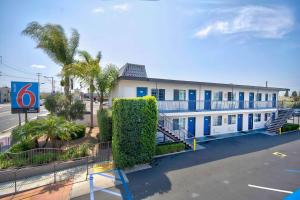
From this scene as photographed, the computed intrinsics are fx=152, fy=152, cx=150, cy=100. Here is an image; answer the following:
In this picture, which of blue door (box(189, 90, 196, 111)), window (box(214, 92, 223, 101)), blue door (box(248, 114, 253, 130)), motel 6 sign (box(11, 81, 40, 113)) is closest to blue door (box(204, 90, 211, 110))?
window (box(214, 92, 223, 101))

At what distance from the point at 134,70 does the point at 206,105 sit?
28.3 feet

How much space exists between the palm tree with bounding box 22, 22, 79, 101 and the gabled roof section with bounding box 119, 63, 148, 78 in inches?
226

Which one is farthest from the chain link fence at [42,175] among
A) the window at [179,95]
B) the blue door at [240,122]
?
the blue door at [240,122]

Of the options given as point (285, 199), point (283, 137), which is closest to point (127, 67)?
point (285, 199)

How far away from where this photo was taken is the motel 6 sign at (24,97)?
12.5 metres

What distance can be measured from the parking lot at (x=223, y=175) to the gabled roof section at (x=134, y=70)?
8.17 metres

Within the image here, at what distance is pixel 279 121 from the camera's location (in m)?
19.6

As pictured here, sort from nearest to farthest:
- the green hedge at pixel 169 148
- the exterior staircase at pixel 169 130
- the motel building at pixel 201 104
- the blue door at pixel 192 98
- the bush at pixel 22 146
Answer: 1. the bush at pixel 22 146
2. the green hedge at pixel 169 148
3. the exterior staircase at pixel 169 130
4. the motel building at pixel 201 104
5. the blue door at pixel 192 98

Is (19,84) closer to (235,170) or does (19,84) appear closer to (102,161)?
(102,161)

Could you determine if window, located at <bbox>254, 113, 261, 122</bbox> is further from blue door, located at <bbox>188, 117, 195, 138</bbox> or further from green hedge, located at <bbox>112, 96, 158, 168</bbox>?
green hedge, located at <bbox>112, 96, 158, 168</bbox>

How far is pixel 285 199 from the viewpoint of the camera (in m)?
6.54

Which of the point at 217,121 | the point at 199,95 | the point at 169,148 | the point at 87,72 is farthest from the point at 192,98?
the point at 87,72

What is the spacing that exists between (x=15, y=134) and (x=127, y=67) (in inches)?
398

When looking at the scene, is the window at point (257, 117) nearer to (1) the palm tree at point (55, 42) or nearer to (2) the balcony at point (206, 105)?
(2) the balcony at point (206, 105)
